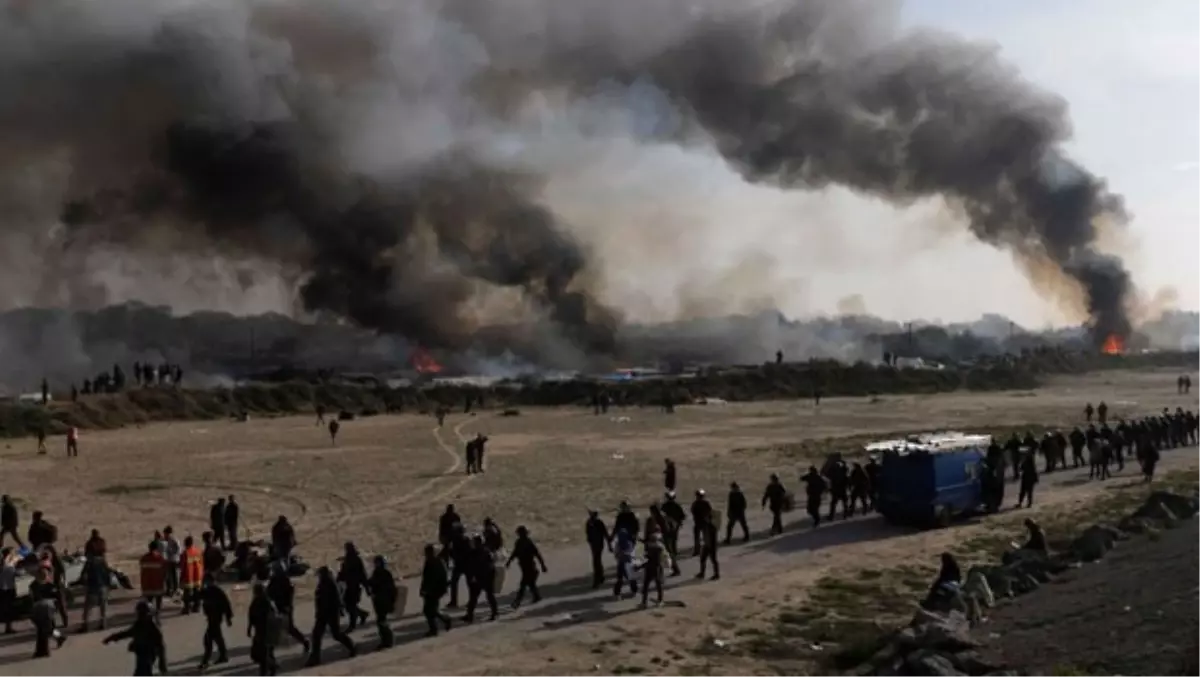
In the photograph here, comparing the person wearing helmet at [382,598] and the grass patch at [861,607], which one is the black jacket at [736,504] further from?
the person wearing helmet at [382,598]

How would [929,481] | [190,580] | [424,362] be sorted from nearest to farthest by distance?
[190,580] → [929,481] → [424,362]

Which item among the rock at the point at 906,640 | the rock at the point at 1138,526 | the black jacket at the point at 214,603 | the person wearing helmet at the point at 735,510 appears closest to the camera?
the rock at the point at 906,640

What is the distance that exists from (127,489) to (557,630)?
1903 cm

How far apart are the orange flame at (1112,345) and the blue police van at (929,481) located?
219 feet

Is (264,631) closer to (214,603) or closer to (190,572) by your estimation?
(214,603)

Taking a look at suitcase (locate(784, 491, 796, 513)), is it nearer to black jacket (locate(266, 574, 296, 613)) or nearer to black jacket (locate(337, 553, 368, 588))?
black jacket (locate(337, 553, 368, 588))

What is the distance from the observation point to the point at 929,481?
21344 mm

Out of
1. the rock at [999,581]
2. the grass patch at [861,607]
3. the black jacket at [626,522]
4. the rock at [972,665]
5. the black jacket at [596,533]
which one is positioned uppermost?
the black jacket at [626,522]

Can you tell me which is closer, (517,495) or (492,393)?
(517,495)

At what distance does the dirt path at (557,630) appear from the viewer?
42.4 ft

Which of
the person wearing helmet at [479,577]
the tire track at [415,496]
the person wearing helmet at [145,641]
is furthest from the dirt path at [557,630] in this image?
the tire track at [415,496]

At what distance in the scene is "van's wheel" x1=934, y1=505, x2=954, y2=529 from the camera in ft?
70.5

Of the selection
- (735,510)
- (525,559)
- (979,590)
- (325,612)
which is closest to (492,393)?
(735,510)

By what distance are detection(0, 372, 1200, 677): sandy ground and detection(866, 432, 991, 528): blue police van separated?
20.4 inches
